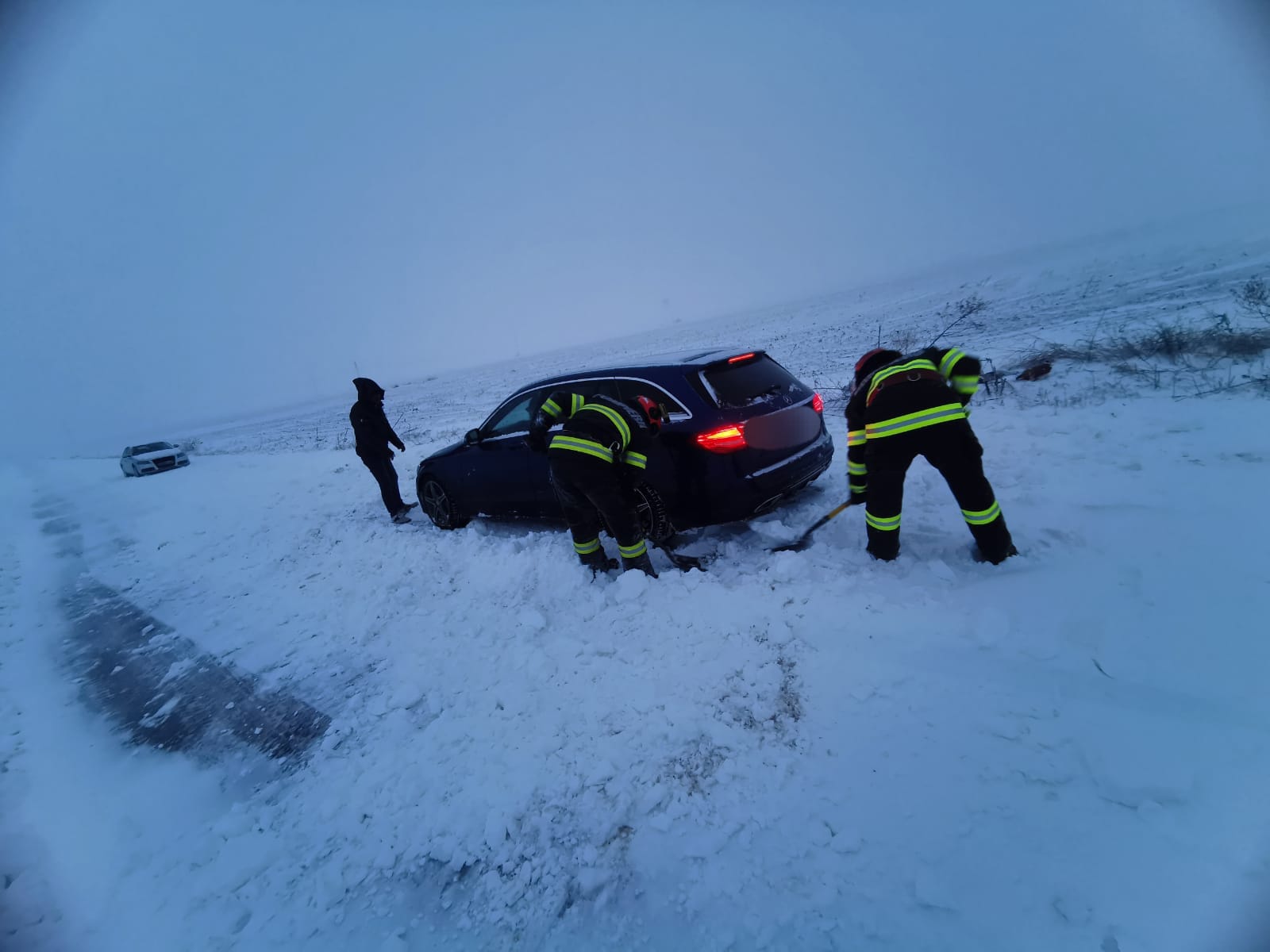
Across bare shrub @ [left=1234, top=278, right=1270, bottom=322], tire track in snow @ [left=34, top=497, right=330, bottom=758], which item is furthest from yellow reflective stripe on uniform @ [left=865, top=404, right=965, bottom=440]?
bare shrub @ [left=1234, top=278, right=1270, bottom=322]

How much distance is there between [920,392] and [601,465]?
2125 millimetres

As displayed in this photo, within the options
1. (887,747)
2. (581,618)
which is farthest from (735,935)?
(581,618)

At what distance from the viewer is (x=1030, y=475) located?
13.7 ft

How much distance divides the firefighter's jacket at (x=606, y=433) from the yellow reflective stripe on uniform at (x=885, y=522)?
1.66m

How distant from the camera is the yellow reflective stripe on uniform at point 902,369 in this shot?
306 cm

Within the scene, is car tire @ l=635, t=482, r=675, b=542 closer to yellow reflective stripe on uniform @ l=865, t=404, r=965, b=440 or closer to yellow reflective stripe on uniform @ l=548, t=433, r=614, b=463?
yellow reflective stripe on uniform @ l=548, t=433, r=614, b=463

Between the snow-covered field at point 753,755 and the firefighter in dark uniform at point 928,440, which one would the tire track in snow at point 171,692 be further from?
the firefighter in dark uniform at point 928,440

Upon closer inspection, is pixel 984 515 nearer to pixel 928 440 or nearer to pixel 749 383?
pixel 928 440

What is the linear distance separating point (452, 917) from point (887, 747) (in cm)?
192

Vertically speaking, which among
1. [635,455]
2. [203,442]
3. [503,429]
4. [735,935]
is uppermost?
[203,442]

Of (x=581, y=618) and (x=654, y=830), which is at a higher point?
(x=581, y=618)

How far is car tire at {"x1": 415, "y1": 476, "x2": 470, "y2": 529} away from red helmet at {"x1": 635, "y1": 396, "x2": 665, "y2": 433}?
3.08 m

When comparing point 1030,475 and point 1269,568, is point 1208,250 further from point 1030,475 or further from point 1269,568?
point 1269,568

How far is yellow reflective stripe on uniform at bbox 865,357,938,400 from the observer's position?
3.06m
